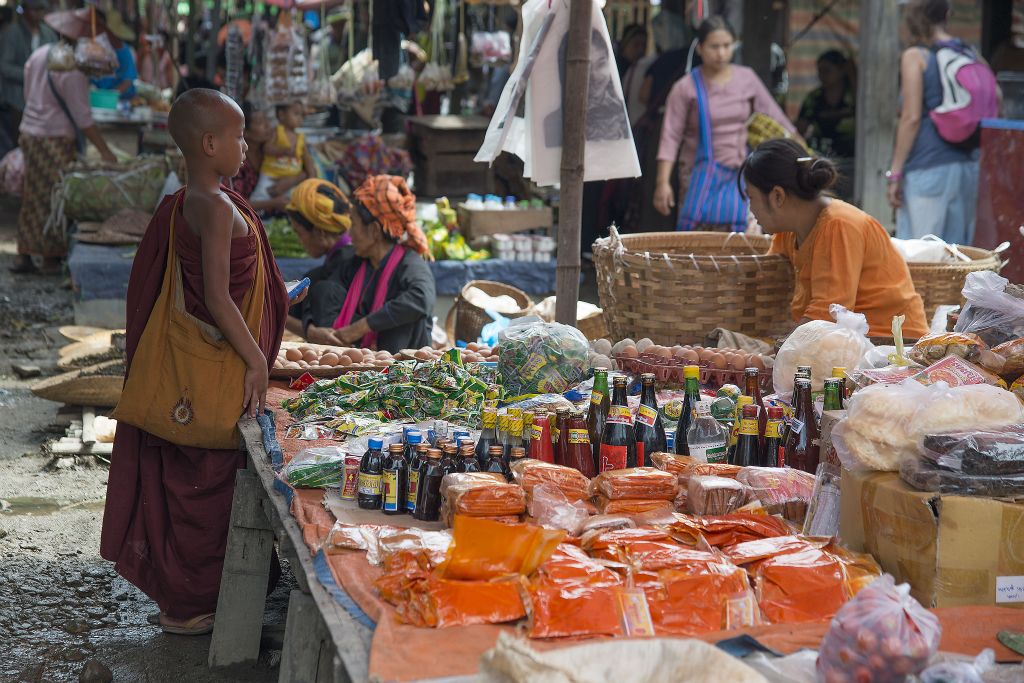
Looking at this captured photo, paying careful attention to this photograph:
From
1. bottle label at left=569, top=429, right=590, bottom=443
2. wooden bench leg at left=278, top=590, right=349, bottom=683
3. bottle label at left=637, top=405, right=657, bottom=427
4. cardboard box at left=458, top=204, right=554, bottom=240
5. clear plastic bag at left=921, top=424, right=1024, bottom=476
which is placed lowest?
wooden bench leg at left=278, top=590, right=349, bottom=683

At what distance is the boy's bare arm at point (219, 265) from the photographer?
3.58m

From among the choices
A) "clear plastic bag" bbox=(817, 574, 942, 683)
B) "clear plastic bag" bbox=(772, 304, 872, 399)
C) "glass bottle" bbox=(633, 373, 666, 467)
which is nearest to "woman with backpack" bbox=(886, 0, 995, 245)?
"clear plastic bag" bbox=(772, 304, 872, 399)

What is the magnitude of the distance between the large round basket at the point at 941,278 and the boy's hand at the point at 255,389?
8.72ft

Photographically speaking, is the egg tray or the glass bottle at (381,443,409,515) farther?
the egg tray

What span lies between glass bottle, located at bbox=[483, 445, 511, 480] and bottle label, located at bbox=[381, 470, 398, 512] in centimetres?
24

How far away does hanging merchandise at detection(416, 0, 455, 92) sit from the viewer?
1022 centimetres

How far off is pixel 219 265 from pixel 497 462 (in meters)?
1.18

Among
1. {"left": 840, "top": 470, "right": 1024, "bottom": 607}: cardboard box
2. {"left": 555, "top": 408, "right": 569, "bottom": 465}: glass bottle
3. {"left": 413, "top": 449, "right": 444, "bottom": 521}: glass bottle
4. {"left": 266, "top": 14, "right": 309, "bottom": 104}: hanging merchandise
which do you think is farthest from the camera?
{"left": 266, "top": 14, "right": 309, "bottom": 104}: hanging merchandise

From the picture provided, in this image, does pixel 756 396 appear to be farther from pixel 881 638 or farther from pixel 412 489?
pixel 881 638

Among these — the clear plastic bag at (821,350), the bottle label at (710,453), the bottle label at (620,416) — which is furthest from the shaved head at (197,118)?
the clear plastic bag at (821,350)

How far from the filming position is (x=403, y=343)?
5367mm

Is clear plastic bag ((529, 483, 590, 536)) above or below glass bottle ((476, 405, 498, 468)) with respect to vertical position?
below

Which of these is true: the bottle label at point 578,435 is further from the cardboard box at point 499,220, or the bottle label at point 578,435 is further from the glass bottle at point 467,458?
the cardboard box at point 499,220

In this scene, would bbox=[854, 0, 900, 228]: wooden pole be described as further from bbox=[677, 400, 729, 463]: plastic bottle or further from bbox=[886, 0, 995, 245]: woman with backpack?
bbox=[677, 400, 729, 463]: plastic bottle
